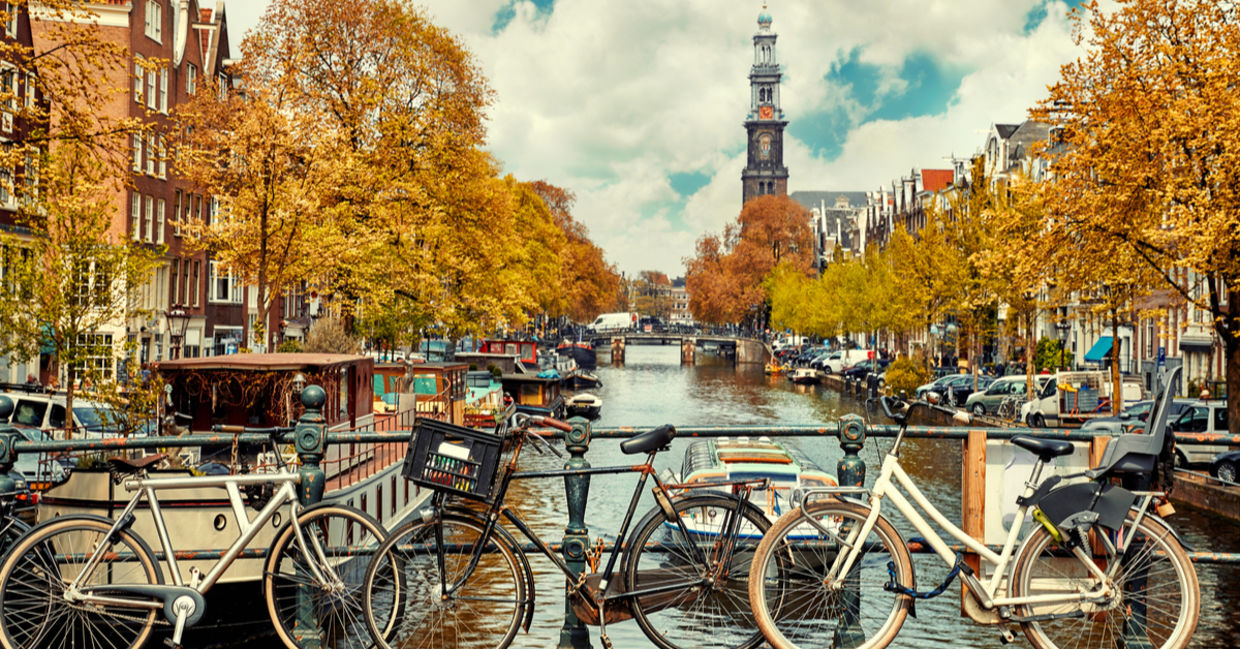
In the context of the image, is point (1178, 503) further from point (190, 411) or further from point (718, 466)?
point (190, 411)

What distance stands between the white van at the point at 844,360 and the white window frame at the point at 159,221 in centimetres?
4608

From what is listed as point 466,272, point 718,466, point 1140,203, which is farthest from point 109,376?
point 1140,203

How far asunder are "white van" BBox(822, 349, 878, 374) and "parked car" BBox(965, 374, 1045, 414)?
106ft

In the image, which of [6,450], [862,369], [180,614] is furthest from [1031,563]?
[862,369]

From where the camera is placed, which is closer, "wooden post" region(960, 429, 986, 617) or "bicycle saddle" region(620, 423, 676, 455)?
"bicycle saddle" region(620, 423, 676, 455)

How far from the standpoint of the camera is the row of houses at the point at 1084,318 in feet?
147

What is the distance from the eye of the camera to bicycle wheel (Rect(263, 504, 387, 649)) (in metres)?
6.36

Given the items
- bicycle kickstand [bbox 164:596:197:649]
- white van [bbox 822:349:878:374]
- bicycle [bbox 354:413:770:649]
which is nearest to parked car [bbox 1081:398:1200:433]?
bicycle [bbox 354:413:770:649]

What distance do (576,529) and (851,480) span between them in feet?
5.00

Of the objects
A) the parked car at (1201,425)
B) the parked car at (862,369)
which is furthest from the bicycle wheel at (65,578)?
the parked car at (862,369)

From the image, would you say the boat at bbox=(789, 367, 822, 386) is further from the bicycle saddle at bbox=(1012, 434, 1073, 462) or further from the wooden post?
the bicycle saddle at bbox=(1012, 434, 1073, 462)

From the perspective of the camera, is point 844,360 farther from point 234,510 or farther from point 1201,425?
point 234,510

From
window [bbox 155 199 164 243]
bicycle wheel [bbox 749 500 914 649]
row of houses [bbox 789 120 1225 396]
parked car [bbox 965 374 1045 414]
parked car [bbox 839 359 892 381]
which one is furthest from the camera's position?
parked car [bbox 839 359 892 381]

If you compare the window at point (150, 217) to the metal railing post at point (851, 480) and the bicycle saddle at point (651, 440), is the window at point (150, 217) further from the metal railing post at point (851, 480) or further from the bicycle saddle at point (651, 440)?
the metal railing post at point (851, 480)
